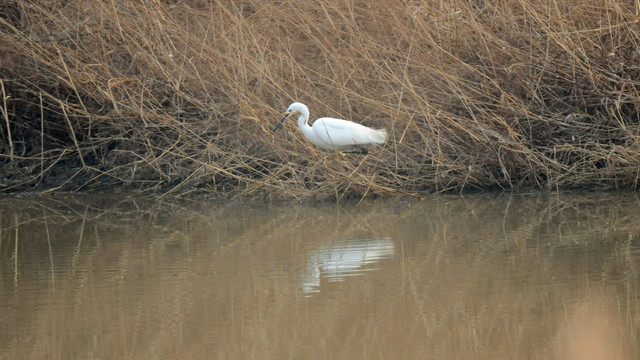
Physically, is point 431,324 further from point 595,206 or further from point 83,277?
point 595,206

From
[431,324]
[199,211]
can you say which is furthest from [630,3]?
[431,324]

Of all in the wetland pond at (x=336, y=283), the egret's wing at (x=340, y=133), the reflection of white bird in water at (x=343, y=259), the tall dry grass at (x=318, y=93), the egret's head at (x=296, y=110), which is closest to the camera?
the wetland pond at (x=336, y=283)

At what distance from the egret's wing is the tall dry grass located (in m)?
0.13

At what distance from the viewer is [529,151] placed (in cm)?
675

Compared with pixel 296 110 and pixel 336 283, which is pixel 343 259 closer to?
pixel 336 283

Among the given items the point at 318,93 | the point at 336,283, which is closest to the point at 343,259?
the point at 336,283

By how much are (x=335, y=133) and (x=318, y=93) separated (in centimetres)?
100

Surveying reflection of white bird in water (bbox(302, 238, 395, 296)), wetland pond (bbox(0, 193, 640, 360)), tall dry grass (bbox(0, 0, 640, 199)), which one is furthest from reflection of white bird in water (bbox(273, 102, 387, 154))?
reflection of white bird in water (bbox(302, 238, 395, 296))

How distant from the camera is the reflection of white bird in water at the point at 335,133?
7152 millimetres

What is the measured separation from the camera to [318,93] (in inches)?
318

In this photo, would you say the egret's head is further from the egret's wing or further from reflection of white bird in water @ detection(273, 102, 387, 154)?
the egret's wing

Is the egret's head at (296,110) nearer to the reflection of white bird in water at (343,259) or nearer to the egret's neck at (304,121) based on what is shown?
the egret's neck at (304,121)

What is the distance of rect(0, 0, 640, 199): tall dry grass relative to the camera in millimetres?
6840

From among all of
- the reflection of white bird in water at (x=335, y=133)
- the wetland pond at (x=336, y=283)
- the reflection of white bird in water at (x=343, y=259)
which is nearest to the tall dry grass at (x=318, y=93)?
the reflection of white bird in water at (x=335, y=133)
